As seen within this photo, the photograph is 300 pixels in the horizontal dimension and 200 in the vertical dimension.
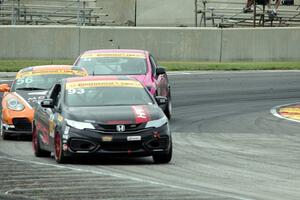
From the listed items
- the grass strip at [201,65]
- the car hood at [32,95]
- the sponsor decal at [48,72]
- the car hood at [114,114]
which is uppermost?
the car hood at [114,114]

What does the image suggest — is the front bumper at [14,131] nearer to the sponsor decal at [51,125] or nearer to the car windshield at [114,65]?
the sponsor decal at [51,125]

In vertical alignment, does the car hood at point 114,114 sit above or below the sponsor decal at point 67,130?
above

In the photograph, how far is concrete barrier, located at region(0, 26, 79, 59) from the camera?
37125mm

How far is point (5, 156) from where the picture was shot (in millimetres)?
14312

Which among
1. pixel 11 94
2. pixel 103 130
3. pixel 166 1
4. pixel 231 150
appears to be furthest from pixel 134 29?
pixel 103 130

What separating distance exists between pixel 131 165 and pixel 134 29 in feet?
81.5

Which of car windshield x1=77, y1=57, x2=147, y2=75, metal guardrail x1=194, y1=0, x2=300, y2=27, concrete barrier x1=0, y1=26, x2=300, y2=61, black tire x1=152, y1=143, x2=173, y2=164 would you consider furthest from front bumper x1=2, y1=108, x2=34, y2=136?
metal guardrail x1=194, y1=0, x2=300, y2=27

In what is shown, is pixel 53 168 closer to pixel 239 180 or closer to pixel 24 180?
pixel 24 180

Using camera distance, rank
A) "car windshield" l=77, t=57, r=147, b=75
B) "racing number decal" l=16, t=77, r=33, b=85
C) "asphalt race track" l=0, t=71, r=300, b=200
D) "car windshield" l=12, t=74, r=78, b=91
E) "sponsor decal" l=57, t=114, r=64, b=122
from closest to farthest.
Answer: "asphalt race track" l=0, t=71, r=300, b=200
"sponsor decal" l=57, t=114, r=64, b=122
"car windshield" l=12, t=74, r=78, b=91
"racing number decal" l=16, t=77, r=33, b=85
"car windshield" l=77, t=57, r=147, b=75

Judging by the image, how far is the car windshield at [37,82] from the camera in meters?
18.5

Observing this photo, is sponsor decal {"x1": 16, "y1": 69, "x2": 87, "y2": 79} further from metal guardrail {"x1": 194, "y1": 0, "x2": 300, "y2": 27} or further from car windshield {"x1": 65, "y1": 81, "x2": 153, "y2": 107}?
metal guardrail {"x1": 194, "y1": 0, "x2": 300, "y2": 27}

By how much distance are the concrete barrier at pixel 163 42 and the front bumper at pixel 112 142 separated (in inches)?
949

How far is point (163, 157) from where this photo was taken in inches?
527

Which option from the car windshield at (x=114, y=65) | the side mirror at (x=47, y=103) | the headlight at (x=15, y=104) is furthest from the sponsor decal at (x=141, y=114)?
the car windshield at (x=114, y=65)
